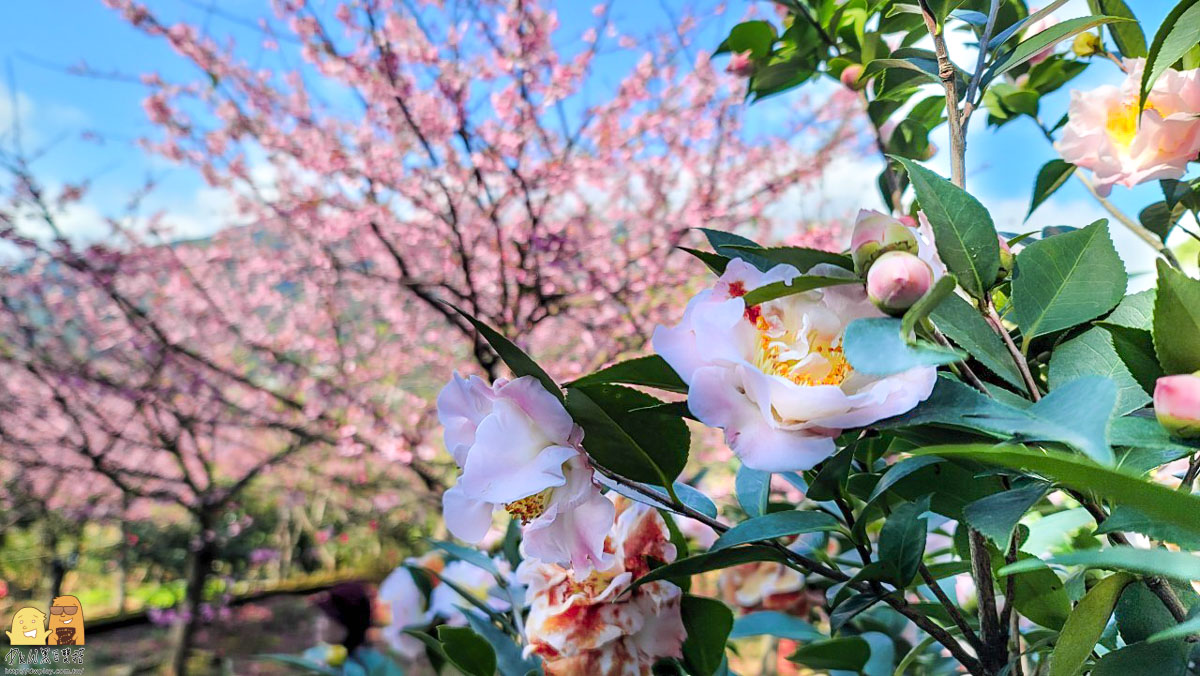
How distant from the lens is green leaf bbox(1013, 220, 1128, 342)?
0.26 metres

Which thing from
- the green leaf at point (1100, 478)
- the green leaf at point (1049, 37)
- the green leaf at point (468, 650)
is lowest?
the green leaf at point (468, 650)

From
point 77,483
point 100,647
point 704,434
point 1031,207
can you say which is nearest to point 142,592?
point 100,647

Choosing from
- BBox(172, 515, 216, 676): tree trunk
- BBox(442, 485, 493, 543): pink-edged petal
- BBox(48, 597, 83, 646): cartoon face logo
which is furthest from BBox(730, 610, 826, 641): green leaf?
BBox(172, 515, 216, 676): tree trunk

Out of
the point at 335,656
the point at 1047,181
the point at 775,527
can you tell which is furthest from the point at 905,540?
the point at 335,656

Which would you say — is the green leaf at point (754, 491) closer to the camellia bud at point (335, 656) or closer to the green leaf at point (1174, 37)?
the green leaf at point (1174, 37)

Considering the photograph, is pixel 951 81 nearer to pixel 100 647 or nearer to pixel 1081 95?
pixel 1081 95

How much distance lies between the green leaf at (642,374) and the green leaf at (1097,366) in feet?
0.48

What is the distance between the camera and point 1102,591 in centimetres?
25

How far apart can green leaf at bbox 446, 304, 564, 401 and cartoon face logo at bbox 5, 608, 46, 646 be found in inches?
61.3

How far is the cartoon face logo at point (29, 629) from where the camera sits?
1.30 m

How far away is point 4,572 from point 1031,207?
5591 mm

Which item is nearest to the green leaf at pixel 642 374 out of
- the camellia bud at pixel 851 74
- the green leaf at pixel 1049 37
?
the green leaf at pixel 1049 37

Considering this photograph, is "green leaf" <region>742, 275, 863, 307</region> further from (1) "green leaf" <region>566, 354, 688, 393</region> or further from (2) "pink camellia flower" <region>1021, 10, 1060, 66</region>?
(2) "pink camellia flower" <region>1021, 10, 1060, 66</region>

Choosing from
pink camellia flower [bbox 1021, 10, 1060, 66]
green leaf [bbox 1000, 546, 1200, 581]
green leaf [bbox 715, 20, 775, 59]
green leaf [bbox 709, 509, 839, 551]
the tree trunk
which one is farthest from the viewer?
the tree trunk
